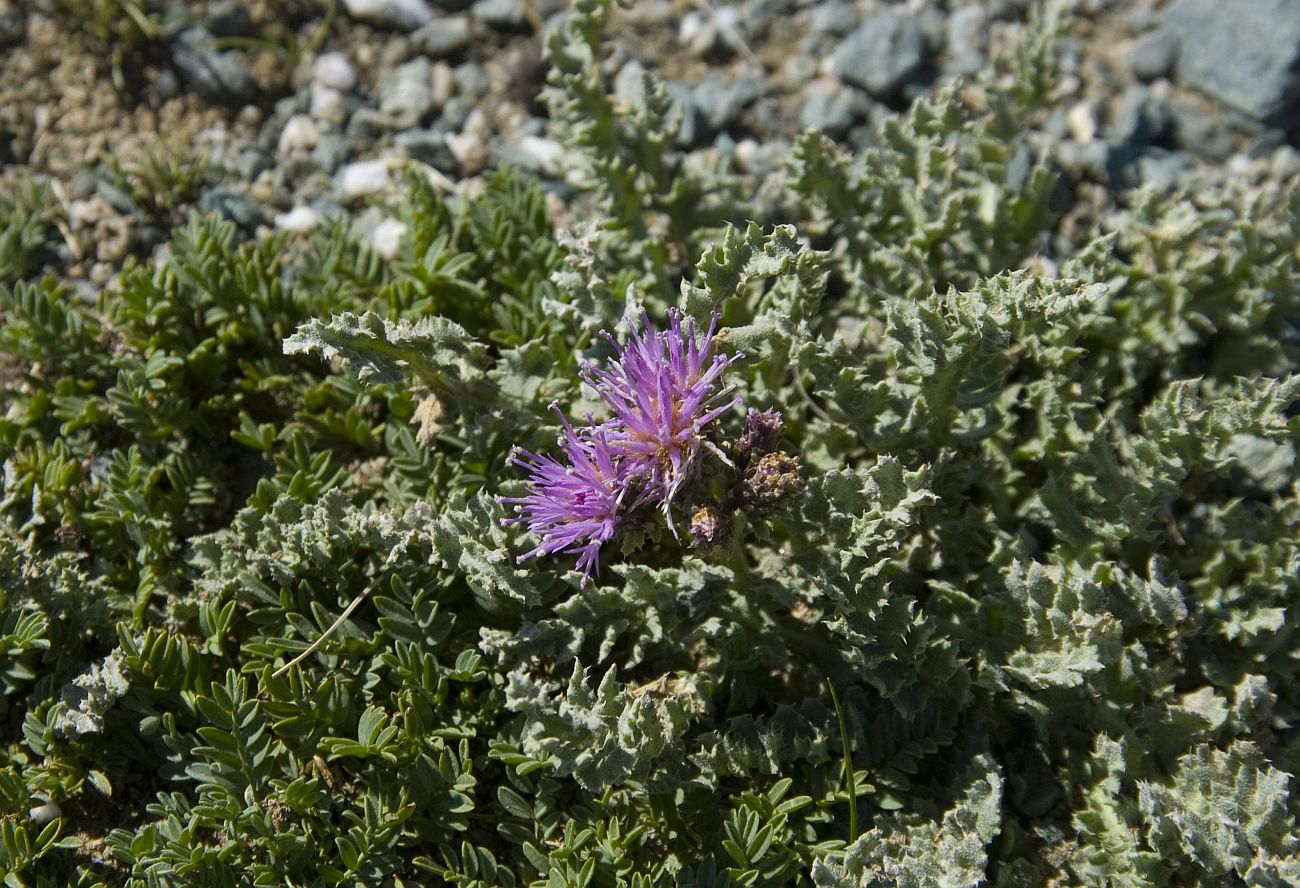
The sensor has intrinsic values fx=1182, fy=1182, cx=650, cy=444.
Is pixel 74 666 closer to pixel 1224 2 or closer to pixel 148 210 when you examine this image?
pixel 148 210

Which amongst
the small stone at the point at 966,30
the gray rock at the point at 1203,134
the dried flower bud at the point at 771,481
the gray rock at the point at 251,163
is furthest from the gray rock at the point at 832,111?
the dried flower bud at the point at 771,481

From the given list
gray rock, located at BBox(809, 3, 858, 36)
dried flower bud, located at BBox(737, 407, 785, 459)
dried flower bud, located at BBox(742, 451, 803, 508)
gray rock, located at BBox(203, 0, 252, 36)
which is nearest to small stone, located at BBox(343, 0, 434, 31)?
gray rock, located at BBox(203, 0, 252, 36)

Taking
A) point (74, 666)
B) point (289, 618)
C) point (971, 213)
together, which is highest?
point (971, 213)

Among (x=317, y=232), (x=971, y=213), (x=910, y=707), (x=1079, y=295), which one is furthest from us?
(x=317, y=232)

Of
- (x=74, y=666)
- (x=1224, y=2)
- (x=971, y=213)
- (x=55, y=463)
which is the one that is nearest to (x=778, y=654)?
(x=971, y=213)

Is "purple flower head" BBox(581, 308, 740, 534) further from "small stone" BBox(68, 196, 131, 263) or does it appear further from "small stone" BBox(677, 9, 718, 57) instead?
"small stone" BBox(677, 9, 718, 57)

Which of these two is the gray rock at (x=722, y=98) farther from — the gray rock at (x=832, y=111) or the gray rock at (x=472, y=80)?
the gray rock at (x=472, y=80)

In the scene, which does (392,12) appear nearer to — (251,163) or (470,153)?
(470,153)
